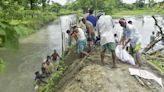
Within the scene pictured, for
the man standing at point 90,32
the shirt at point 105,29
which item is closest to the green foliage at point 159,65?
the man standing at point 90,32

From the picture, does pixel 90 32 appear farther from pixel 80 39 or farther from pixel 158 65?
pixel 158 65

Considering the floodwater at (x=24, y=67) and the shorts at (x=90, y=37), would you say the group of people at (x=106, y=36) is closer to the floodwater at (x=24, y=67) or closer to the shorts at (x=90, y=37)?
the shorts at (x=90, y=37)

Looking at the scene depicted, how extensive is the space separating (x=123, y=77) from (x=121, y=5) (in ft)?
265

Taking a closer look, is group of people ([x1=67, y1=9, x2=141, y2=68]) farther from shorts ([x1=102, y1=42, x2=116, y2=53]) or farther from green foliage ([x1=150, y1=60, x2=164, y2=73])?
green foliage ([x1=150, y1=60, x2=164, y2=73])

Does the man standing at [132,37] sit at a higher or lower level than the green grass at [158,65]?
higher

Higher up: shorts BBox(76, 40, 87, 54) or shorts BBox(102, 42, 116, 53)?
shorts BBox(102, 42, 116, 53)

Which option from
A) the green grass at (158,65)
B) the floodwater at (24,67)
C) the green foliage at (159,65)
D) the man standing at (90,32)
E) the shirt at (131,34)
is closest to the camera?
the shirt at (131,34)

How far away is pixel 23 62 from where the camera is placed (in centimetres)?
1980

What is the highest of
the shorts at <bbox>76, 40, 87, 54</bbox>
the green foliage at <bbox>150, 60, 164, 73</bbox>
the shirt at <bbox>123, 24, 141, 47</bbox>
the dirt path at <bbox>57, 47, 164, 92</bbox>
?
the shirt at <bbox>123, 24, 141, 47</bbox>

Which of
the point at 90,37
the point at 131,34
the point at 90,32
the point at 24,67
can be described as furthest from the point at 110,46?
the point at 24,67

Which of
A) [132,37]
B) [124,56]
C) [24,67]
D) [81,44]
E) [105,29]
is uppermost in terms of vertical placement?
[105,29]

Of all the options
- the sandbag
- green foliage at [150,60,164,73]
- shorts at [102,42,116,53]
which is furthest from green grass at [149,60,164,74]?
shorts at [102,42,116,53]

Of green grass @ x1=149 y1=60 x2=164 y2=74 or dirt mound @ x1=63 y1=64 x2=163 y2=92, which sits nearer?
dirt mound @ x1=63 y1=64 x2=163 y2=92

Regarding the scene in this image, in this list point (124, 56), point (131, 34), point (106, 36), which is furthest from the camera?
point (124, 56)
